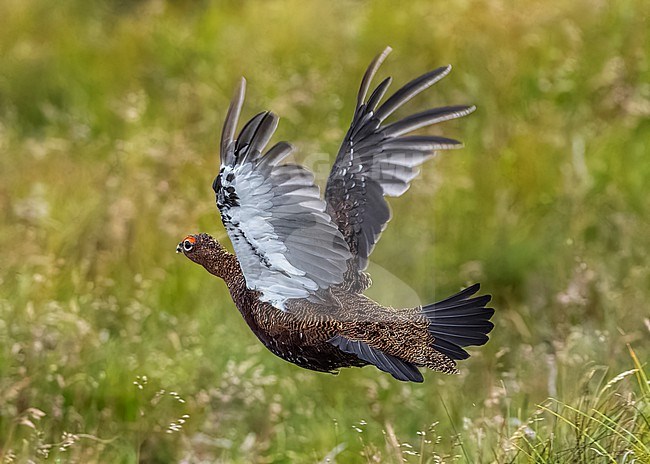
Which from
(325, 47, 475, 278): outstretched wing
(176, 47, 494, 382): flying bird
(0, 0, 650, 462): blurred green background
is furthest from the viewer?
(0, 0, 650, 462): blurred green background

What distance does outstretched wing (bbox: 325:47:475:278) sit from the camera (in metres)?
2.89

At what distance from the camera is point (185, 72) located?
25.4 ft

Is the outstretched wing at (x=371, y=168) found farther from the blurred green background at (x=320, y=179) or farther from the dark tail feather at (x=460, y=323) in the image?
the dark tail feather at (x=460, y=323)

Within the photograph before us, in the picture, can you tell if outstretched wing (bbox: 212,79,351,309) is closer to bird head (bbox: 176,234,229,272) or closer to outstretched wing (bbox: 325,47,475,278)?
bird head (bbox: 176,234,229,272)

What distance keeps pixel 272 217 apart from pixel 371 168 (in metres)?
0.52

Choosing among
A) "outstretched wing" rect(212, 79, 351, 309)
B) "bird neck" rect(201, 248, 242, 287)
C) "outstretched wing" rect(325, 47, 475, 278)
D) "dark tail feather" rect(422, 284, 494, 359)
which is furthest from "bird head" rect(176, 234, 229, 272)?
"dark tail feather" rect(422, 284, 494, 359)

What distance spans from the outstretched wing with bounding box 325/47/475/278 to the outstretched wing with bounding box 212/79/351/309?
0.92 ft

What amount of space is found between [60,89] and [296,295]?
5.69 metres

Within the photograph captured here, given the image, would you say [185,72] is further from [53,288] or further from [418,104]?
[53,288]

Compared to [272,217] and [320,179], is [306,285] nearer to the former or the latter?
[272,217]

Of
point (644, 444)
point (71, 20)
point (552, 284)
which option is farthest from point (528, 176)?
point (71, 20)

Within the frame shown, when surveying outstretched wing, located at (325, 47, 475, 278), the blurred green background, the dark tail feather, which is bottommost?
the dark tail feather

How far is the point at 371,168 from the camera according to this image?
298 centimetres

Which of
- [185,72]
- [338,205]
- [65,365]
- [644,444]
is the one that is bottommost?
[644,444]
